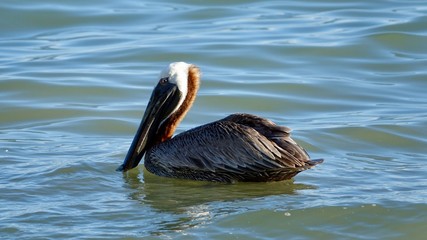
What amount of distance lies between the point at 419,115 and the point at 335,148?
1.51 meters

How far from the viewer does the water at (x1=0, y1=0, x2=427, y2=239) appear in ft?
23.7

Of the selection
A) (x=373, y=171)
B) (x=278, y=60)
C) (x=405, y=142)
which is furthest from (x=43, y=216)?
(x=278, y=60)

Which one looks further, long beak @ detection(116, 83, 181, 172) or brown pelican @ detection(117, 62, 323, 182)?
long beak @ detection(116, 83, 181, 172)

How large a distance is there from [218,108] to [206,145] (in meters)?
2.73

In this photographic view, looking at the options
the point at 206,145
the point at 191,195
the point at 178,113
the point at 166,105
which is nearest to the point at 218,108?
the point at 178,113

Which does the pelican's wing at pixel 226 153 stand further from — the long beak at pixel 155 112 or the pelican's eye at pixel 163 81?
the pelican's eye at pixel 163 81

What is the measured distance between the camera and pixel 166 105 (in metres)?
8.96

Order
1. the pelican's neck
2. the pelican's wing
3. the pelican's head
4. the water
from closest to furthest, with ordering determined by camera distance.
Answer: the water → the pelican's wing → the pelican's head → the pelican's neck

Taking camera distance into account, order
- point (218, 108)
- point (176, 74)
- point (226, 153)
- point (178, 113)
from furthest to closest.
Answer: point (218, 108) < point (178, 113) < point (176, 74) < point (226, 153)

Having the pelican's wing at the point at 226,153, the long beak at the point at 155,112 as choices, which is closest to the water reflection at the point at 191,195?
the pelican's wing at the point at 226,153

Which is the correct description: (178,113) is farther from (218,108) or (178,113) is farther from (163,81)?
(218,108)

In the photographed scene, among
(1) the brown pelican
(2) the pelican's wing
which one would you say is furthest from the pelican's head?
(2) the pelican's wing

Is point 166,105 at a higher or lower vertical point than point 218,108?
higher

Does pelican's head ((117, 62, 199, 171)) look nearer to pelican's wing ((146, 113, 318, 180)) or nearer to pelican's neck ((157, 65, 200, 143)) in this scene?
pelican's neck ((157, 65, 200, 143))
